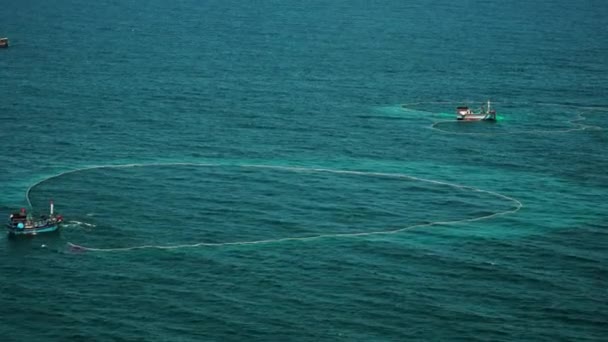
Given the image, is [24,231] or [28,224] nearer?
[28,224]

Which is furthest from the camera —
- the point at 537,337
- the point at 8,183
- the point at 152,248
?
the point at 8,183

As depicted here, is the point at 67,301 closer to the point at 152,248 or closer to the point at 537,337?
the point at 152,248

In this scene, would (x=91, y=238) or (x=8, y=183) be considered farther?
(x=8, y=183)

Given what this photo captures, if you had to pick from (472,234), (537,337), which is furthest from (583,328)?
(472,234)

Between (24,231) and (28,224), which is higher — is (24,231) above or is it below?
below

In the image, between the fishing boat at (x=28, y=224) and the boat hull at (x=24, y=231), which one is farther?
the boat hull at (x=24, y=231)

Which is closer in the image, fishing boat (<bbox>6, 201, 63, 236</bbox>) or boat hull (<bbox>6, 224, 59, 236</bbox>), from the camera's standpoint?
fishing boat (<bbox>6, 201, 63, 236</bbox>)

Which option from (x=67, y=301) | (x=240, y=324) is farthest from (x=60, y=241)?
(x=240, y=324)

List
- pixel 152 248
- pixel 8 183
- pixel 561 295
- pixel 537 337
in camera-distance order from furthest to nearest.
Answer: pixel 8 183 < pixel 152 248 < pixel 561 295 < pixel 537 337
